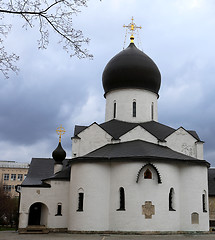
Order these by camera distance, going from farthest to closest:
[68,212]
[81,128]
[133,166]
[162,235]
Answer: [81,128]
[68,212]
[133,166]
[162,235]

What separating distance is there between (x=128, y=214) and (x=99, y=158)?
359 centimetres

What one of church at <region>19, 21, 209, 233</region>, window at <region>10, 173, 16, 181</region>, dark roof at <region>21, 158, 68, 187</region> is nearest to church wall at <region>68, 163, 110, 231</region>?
church at <region>19, 21, 209, 233</region>

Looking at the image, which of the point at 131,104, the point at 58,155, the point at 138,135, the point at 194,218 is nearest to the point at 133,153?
the point at 138,135

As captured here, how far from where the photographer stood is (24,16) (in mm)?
7527

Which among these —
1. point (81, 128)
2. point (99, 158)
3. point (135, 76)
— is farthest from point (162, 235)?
point (135, 76)

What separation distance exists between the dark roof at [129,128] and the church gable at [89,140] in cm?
59

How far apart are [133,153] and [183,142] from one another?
5332 millimetres

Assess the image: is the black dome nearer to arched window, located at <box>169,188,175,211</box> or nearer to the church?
the church

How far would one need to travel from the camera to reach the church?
18438 mm

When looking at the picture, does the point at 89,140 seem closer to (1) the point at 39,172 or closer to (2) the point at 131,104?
(2) the point at 131,104

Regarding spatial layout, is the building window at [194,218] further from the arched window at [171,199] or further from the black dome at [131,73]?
the black dome at [131,73]

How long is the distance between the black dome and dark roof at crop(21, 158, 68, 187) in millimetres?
Result: 7263

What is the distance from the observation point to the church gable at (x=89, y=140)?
22188 millimetres

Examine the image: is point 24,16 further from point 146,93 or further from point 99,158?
point 146,93
